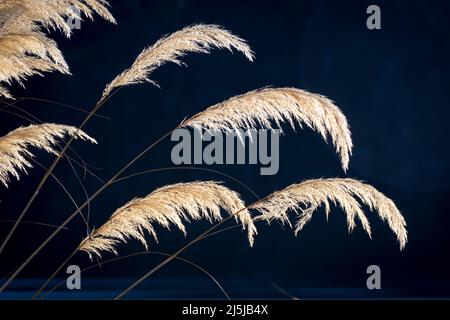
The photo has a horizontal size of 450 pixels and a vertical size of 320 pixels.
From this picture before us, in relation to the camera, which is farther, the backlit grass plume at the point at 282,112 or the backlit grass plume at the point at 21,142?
the backlit grass plume at the point at 21,142

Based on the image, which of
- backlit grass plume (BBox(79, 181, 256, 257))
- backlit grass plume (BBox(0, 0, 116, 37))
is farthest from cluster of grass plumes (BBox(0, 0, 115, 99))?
backlit grass plume (BBox(79, 181, 256, 257))

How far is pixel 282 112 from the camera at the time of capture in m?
1.71

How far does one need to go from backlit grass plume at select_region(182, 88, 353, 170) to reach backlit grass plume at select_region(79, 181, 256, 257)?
15 centimetres

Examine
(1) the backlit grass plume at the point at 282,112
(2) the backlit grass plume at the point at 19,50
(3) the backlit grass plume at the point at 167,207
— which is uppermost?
(2) the backlit grass plume at the point at 19,50

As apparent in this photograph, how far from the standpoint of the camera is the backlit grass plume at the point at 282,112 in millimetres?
1678

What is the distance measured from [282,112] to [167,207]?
0.35m

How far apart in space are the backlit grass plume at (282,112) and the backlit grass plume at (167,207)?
153 millimetres

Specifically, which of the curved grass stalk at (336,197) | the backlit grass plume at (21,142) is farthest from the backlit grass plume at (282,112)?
the backlit grass plume at (21,142)

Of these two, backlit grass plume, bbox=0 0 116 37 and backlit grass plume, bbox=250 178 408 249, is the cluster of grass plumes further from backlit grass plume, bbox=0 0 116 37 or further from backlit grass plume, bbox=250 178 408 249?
backlit grass plume, bbox=250 178 408 249

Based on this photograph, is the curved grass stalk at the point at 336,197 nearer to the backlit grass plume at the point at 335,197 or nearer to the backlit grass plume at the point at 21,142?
the backlit grass plume at the point at 335,197

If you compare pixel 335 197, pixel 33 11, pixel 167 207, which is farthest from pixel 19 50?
pixel 335 197

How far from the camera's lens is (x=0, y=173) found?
1.91 metres

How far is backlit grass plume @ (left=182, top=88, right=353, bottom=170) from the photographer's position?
168 centimetres
